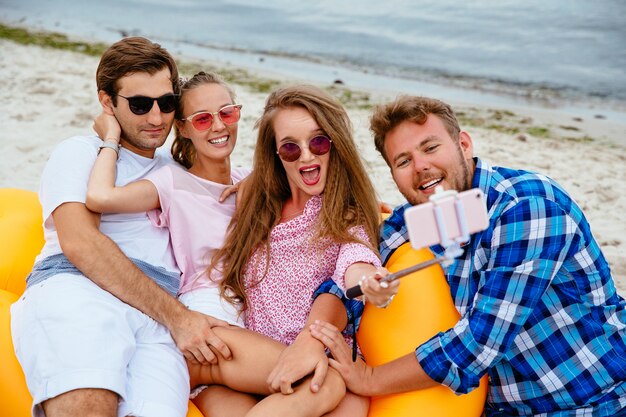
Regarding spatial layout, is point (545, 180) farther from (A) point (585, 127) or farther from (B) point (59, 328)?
(A) point (585, 127)

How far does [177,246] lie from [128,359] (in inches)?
23.9

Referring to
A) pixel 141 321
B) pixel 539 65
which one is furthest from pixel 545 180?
pixel 539 65

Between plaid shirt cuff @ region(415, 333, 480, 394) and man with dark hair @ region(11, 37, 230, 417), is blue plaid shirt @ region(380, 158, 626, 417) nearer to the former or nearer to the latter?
plaid shirt cuff @ region(415, 333, 480, 394)

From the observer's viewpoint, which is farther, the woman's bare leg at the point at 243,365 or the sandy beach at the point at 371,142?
the sandy beach at the point at 371,142

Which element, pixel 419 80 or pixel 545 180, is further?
pixel 419 80

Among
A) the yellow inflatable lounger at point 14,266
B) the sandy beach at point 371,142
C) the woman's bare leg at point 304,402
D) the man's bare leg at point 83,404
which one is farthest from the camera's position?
the sandy beach at point 371,142

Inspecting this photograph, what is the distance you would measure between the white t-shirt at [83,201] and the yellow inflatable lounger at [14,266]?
22 cm

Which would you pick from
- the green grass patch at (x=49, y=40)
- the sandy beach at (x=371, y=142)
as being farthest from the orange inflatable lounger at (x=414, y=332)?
the green grass patch at (x=49, y=40)

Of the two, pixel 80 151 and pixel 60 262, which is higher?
pixel 80 151

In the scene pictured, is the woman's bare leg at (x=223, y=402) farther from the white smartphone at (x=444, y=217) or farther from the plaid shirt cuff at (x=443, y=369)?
the white smartphone at (x=444, y=217)

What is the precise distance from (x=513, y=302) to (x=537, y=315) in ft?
0.66

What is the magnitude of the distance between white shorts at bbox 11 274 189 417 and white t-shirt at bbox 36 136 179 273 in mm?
257

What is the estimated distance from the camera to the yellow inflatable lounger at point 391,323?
235 cm

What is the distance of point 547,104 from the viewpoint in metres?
9.62
